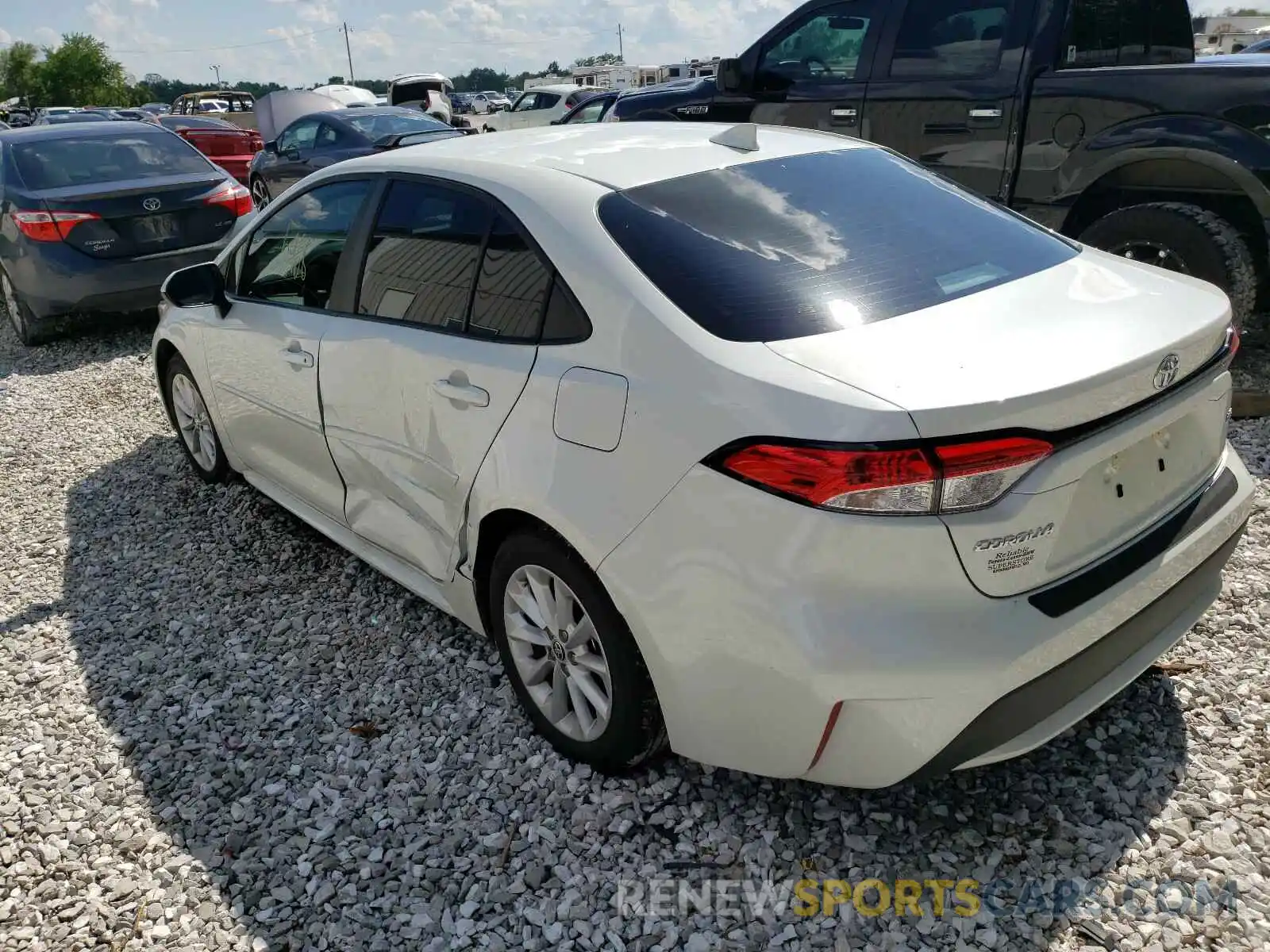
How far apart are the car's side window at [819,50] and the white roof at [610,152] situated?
3354mm

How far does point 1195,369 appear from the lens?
7.33 ft

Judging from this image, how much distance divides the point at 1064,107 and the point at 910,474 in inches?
170

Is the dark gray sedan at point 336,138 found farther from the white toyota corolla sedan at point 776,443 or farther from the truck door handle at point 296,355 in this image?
the white toyota corolla sedan at point 776,443

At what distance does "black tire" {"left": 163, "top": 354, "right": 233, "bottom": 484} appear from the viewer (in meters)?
4.54

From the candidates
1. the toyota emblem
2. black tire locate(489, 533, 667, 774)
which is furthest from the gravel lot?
the toyota emblem

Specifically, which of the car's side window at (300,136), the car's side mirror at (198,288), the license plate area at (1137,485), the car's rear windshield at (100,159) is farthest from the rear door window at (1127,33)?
the car's side window at (300,136)

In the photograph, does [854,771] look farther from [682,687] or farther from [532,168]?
[532,168]

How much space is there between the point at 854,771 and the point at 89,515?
4.11m

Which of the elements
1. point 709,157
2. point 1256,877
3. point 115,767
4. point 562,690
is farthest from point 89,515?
point 1256,877

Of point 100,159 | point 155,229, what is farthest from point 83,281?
point 100,159

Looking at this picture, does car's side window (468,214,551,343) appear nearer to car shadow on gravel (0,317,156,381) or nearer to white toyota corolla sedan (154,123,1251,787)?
white toyota corolla sedan (154,123,1251,787)

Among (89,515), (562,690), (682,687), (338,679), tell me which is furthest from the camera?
(89,515)

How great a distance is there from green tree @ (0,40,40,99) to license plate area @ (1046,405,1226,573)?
85.9 m

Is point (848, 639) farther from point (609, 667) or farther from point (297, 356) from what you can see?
point (297, 356)
